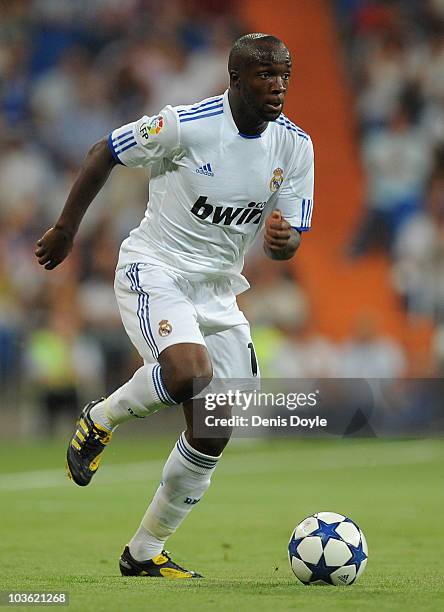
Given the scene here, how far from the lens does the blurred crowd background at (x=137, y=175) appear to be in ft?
45.2

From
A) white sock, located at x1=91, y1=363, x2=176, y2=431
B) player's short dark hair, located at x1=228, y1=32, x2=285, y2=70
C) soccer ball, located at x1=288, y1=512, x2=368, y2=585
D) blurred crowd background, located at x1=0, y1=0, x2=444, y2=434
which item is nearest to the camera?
soccer ball, located at x1=288, y1=512, x2=368, y2=585

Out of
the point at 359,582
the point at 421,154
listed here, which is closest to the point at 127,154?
the point at 359,582

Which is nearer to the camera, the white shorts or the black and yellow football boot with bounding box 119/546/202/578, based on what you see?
the white shorts

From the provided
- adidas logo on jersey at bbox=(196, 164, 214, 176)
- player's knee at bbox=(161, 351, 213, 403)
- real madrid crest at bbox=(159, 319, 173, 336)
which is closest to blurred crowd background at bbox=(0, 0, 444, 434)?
adidas logo on jersey at bbox=(196, 164, 214, 176)

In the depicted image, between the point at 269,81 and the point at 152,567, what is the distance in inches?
84.4

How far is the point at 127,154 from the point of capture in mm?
5367

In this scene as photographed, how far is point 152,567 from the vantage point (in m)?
5.42

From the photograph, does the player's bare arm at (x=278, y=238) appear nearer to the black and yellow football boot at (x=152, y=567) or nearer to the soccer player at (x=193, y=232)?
the soccer player at (x=193, y=232)

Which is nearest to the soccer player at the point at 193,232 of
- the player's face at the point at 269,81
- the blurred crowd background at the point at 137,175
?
the player's face at the point at 269,81

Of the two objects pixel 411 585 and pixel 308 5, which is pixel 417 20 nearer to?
pixel 308 5

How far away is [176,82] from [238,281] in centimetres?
1124

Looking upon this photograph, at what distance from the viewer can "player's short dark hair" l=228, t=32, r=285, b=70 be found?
5184 mm

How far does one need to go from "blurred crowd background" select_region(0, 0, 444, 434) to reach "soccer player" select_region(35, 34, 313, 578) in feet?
26.7

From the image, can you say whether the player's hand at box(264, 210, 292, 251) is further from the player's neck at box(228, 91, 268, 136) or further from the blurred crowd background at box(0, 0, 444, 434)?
the blurred crowd background at box(0, 0, 444, 434)
